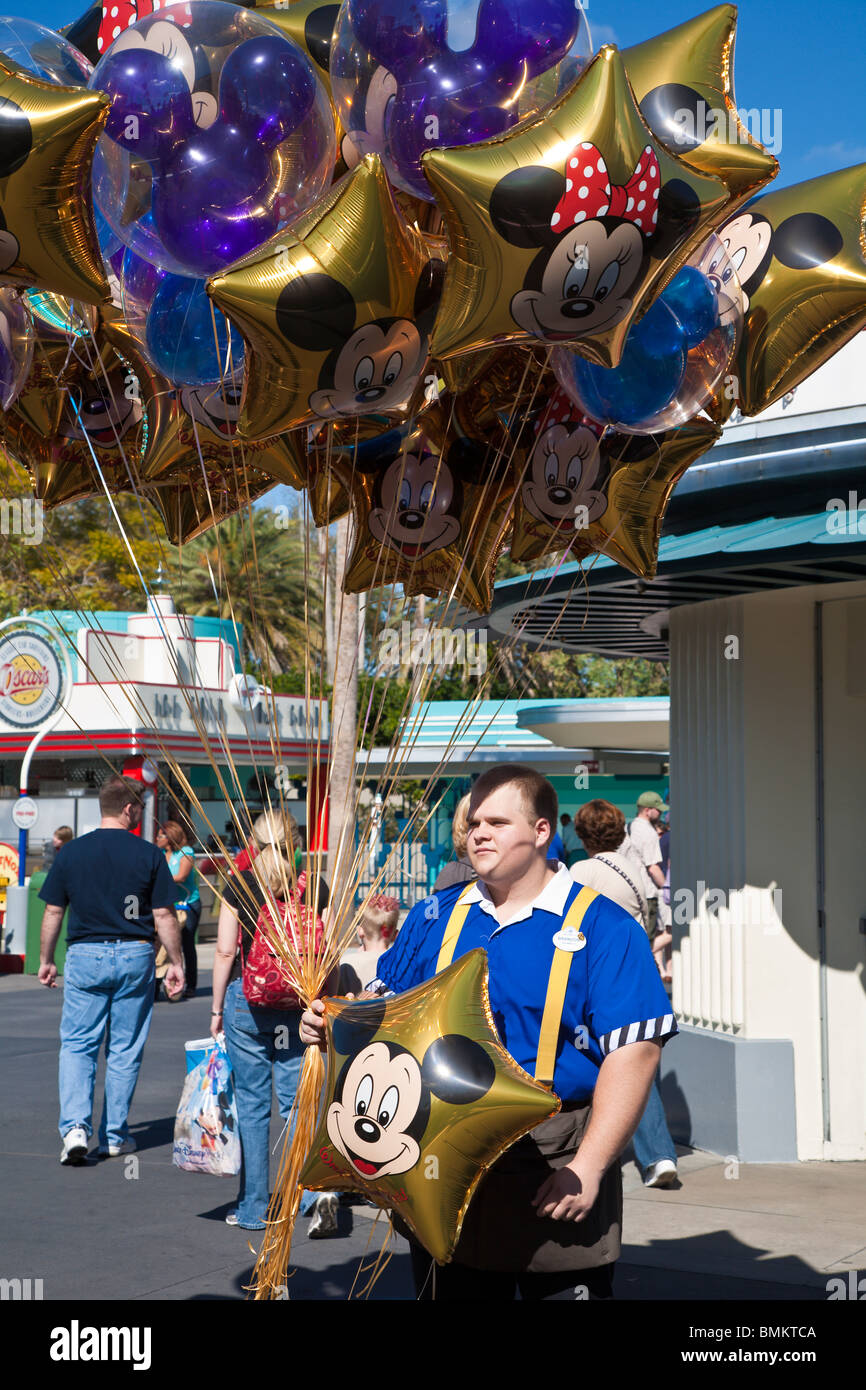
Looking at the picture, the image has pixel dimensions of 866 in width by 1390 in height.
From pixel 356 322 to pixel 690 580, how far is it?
166 inches

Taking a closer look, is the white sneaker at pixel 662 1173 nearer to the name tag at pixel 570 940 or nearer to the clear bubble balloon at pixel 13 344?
the name tag at pixel 570 940

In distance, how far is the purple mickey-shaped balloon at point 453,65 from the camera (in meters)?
3.44

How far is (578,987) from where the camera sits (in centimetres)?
326

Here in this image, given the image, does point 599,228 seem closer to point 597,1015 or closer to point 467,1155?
point 597,1015

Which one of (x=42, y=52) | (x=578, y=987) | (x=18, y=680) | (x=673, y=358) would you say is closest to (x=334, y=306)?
(x=42, y=52)

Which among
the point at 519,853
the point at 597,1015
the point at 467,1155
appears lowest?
the point at 467,1155

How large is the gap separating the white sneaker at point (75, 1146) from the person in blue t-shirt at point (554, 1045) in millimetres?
4173

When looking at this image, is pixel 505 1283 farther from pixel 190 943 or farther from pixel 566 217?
pixel 190 943

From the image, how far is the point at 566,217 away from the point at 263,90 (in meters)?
0.97

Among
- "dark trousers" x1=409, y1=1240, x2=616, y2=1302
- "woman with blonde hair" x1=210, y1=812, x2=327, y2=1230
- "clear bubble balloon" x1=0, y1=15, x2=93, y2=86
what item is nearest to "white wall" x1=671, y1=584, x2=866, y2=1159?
"woman with blonde hair" x1=210, y1=812, x2=327, y2=1230

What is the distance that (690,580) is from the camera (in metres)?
7.23

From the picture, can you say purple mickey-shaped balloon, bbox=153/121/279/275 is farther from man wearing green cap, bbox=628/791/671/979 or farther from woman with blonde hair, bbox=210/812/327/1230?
man wearing green cap, bbox=628/791/671/979

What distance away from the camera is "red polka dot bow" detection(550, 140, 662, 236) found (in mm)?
3014
